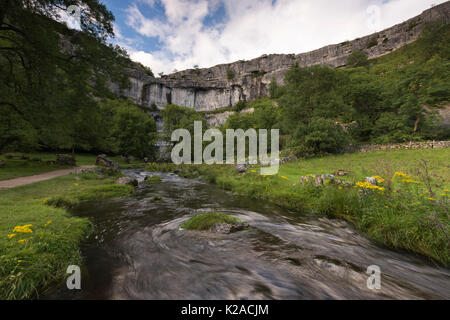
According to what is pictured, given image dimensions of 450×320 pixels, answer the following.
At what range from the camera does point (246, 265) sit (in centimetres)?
329

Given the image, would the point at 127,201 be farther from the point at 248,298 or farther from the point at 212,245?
the point at 248,298

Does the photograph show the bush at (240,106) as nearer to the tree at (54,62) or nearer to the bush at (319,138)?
the bush at (319,138)

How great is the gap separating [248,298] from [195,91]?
83421 mm

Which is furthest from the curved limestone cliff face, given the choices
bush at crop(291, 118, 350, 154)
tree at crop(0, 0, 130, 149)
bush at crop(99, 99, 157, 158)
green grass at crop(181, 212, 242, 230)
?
green grass at crop(181, 212, 242, 230)

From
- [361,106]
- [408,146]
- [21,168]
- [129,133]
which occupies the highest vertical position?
[361,106]

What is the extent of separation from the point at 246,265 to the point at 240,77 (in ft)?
280

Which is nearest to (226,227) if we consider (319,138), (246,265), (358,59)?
(246,265)

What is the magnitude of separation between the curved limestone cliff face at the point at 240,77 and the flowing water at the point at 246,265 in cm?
7126

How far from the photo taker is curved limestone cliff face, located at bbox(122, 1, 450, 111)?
60281 mm

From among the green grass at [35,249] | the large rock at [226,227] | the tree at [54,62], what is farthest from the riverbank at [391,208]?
the tree at [54,62]

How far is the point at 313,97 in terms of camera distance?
2300cm

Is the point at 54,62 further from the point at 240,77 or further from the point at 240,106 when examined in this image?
the point at 240,77

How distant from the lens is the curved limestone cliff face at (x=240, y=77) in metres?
60.3

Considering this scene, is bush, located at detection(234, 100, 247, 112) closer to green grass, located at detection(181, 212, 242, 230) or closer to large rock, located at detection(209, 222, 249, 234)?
green grass, located at detection(181, 212, 242, 230)
